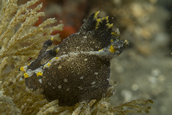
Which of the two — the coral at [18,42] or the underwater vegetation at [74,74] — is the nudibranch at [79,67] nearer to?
the underwater vegetation at [74,74]

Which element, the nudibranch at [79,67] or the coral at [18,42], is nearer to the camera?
the nudibranch at [79,67]

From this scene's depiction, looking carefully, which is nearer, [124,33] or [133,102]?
[133,102]

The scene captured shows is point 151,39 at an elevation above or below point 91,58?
above

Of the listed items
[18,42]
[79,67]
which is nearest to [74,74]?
[79,67]

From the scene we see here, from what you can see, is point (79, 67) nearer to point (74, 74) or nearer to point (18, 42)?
point (74, 74)

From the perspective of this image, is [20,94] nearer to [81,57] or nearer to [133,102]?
[81,57]

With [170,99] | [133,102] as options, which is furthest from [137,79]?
[133,102]

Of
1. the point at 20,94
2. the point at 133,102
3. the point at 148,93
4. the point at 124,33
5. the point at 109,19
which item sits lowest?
the point at 133,102

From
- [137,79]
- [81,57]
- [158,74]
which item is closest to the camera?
[81,57]

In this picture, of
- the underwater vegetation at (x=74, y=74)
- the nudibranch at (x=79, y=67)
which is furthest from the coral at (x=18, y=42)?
the nudibranch at (x=79, y=67)
